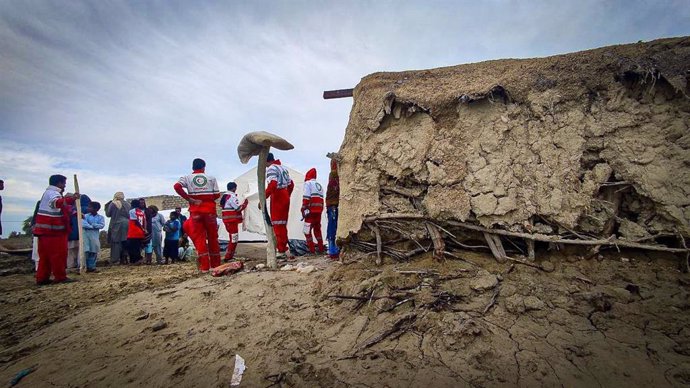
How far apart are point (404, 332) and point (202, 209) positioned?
3.97 m

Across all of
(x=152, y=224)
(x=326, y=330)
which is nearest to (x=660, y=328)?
(x=326, y=330)

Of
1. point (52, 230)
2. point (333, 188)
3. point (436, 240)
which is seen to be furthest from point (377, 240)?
point (52, 230)

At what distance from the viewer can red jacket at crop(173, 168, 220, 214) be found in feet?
16.0

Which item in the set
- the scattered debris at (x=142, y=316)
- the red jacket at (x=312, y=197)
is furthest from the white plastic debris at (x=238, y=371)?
the red jacket at (x=312, y=197)

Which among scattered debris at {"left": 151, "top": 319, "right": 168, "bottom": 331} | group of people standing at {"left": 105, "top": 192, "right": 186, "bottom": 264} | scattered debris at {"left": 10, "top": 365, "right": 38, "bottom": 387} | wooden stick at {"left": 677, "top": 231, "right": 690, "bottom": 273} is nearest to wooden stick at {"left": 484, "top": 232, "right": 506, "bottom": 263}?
wooden stick at {"left": 677, "top": 231, "right": 690, "bottom": 273}

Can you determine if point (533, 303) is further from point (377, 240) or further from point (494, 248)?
point (377, 240)

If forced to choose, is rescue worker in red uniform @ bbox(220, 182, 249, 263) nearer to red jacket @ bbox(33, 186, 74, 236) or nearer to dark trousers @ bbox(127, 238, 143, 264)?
red jacket @ bbox(33, 186, 74, 236)

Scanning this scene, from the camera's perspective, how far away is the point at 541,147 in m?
2.86

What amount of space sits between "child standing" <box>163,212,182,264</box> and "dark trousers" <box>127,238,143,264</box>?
603 millimetres

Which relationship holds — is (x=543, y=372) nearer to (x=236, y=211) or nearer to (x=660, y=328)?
(x=660, y=328)

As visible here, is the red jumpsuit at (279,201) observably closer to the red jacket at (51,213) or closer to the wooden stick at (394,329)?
the red jacket at (51,213)

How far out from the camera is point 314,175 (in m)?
6.05

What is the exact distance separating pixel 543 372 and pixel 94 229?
836cm

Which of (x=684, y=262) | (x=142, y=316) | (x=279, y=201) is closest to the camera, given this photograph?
(x=684, y=262)
